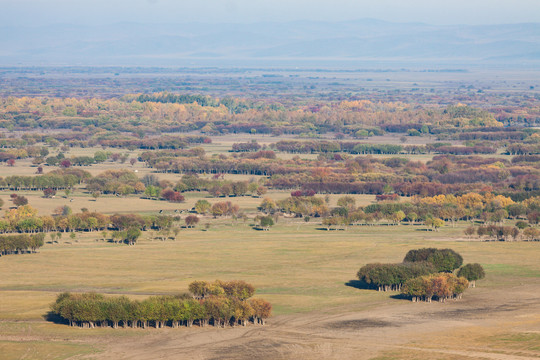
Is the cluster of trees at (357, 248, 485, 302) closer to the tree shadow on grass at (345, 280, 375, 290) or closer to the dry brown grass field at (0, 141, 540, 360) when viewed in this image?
the tree shadow on grass at (345, 280, 375, 290)

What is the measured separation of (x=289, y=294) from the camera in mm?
76000

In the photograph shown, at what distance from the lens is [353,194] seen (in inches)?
5600

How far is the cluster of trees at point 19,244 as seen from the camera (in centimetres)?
9506

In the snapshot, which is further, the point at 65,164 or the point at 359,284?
the point at 65,164

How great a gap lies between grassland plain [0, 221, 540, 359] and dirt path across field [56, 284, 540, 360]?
0.09 m

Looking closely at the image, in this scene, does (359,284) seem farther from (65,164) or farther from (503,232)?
(65,164)

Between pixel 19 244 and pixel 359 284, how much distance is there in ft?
116

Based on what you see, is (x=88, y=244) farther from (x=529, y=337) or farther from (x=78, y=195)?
(x=529, y=337)

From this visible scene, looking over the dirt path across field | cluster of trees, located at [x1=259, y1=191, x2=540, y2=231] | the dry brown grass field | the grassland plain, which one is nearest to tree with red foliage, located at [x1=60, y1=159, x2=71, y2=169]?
the dry brown grass field

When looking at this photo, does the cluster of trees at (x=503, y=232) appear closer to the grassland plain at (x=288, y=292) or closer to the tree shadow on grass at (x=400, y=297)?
the grassland plain at (x=288, y=292)

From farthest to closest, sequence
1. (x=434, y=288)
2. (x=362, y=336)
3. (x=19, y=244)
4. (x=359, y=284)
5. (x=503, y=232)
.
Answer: (x=503, y=232) < (x=19, y=244) < (x=359, y=284) < (x=434, y=288) < (x=362, y=336)

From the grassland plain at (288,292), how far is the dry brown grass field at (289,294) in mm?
107

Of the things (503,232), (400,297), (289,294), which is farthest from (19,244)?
(503,232)

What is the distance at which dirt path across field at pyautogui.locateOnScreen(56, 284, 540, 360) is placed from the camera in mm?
57781
